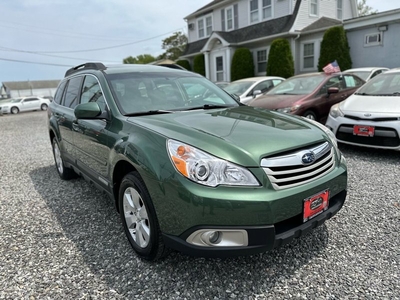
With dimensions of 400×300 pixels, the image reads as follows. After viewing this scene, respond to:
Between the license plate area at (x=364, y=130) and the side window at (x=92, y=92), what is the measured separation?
13.5 ft

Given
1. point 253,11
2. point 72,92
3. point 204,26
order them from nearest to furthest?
1. point 72,92
2. point 253,11
3. point 204,26

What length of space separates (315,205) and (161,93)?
190 cm

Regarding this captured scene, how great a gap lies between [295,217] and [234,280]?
640mm

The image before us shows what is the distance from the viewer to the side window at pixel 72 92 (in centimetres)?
392

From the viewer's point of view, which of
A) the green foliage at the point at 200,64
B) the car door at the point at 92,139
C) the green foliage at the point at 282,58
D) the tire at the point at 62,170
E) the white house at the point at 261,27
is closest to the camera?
the car door at the point at 92,139

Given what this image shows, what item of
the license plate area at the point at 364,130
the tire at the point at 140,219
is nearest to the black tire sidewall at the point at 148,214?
the tire at the point at 140,219

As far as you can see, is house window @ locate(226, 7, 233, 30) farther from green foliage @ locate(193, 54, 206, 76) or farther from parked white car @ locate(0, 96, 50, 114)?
parked white car @ locate(0, 96, 50, 114)

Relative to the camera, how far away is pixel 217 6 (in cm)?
2053

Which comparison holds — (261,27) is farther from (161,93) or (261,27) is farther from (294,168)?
(294,168)

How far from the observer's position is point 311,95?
6.78 metres

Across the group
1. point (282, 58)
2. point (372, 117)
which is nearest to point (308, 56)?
point (282, 58)

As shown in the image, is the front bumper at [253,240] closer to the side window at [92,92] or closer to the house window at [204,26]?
the side window at [92,92]

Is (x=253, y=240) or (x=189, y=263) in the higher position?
(x=253, y=240)

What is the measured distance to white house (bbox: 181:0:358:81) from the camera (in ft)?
52.4
